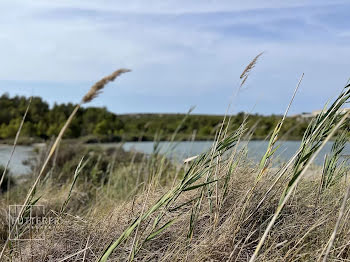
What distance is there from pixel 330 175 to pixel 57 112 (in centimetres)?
1349

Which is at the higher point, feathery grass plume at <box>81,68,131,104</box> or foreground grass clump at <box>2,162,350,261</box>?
feathery grass plume at <box>81,68,131,104</box>

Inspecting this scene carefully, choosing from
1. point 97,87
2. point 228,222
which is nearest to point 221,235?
point 228,222

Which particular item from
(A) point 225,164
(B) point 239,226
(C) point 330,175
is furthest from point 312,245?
(A) point 225,164

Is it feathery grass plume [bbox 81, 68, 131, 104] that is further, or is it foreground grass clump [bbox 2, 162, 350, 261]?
foreground grass clump [bbox 2, 162, 350, 261]

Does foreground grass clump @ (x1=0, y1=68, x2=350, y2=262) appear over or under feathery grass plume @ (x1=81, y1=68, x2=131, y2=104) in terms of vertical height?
under

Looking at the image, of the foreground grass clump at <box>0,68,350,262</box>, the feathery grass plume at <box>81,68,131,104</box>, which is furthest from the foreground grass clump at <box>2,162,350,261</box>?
the feathery grass plume at <box>81,68,131,104</box>

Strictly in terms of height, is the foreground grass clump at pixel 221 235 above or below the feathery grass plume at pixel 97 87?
below

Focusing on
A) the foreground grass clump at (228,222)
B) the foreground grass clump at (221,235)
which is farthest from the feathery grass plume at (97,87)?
the foreground grass clump at (221,235)

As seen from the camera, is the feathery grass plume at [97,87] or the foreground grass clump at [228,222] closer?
the feathery grass plume at [97,87]

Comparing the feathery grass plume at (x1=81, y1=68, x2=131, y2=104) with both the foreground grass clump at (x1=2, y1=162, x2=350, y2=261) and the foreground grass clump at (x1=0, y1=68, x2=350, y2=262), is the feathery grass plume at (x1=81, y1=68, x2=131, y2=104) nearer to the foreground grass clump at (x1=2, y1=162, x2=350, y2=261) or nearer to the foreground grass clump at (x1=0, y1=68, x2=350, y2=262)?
the foreground grass clump at (x1=0, y1=68, x2=350, y2=262)

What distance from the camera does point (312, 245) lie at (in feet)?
6.45

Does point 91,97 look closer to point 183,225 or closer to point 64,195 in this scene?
point 183,225

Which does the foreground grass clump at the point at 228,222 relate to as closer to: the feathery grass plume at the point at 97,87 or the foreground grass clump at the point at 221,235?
the foreground grass clump at the point at 221,235

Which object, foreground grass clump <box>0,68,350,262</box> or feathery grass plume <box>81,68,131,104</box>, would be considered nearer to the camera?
feathery grass plume <box>81,68,131,104</box>
